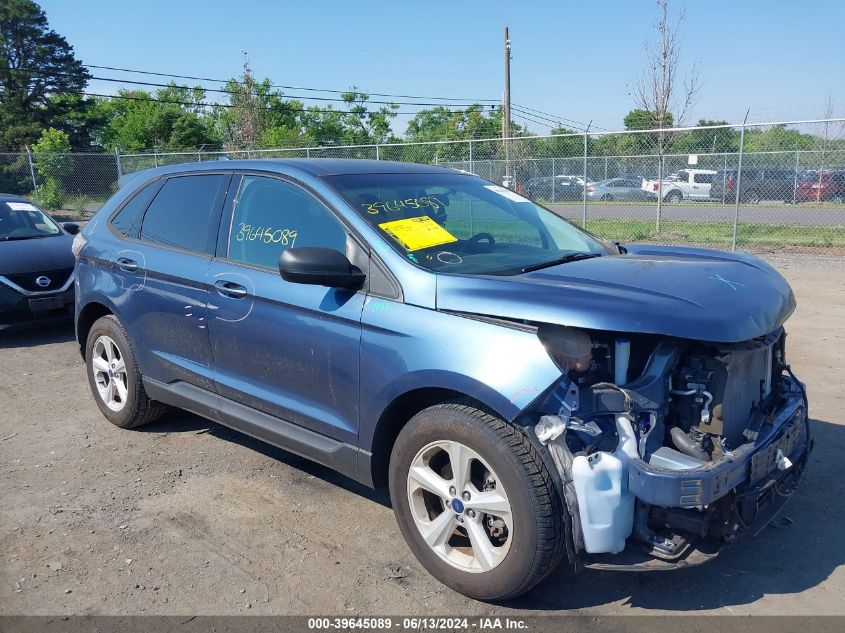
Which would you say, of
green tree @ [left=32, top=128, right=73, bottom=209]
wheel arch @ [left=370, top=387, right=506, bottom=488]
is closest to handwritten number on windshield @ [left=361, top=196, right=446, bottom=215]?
wheel arch @ [left=370, top=387, right=506, bottom=488]

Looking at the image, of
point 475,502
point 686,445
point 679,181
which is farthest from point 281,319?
point 679,181

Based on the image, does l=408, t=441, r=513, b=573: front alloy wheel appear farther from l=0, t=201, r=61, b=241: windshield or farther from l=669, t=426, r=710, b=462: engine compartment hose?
l=0, t=201, r=61, b=241: windshield

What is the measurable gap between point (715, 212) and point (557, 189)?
391 cm

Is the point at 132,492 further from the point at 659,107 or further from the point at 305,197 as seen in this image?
the point at 659,107

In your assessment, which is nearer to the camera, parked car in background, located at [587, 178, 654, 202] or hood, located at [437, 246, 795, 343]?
hood, located at [437, 246, 795, 343]

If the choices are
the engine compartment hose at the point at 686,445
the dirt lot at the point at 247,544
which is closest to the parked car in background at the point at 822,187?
the dirt lot at the point at 247,544

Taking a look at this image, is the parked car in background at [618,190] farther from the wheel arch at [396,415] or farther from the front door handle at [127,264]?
the wheel arch at [396,415]

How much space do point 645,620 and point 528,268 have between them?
161 cm

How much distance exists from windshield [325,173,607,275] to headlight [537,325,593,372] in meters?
0.64

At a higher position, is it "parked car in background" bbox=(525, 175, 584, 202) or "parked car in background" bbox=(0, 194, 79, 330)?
"parked car in background" bbox=(525, 175, 584, 202)

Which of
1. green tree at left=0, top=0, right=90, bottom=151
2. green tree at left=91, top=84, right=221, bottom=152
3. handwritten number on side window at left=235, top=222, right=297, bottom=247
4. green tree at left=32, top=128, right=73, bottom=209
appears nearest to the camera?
handwritten number on side window at left=235, top=222, right=297, bottom=247

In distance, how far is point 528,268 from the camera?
335 cm

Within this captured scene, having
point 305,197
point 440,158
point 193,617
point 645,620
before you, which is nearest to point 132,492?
point 193,617

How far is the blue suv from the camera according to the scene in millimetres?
2590
